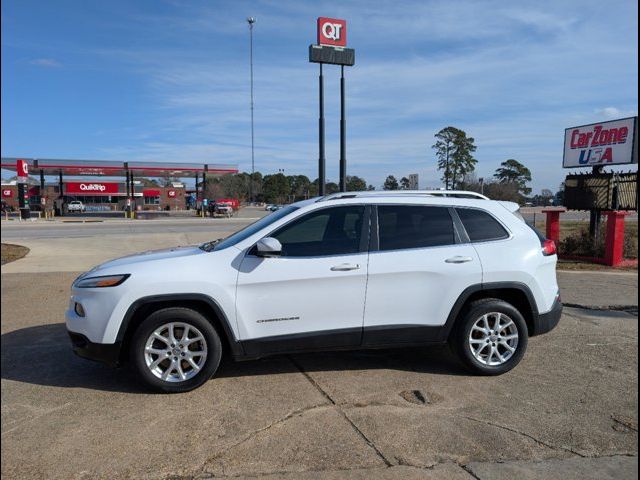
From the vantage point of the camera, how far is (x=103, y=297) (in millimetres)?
4242

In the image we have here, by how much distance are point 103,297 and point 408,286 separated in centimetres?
265

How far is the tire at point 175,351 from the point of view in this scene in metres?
4.26

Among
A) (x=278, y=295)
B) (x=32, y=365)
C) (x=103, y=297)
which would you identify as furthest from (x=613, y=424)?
(x=32, y=365)

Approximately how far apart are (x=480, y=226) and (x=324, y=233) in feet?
5.15

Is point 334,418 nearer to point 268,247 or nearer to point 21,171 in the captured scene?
point 268,247

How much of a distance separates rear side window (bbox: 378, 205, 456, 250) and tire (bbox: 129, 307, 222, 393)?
1.77m

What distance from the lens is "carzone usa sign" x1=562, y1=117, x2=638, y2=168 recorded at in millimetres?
12930

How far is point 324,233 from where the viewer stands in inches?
185

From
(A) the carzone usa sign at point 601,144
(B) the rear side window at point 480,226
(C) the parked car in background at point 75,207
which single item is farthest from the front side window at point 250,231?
(C) the parked car in background at point 75,207

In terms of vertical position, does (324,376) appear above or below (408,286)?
below

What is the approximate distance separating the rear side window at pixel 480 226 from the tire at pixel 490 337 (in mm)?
613

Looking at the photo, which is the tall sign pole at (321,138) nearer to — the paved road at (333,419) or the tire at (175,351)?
the paved road at (333,419)

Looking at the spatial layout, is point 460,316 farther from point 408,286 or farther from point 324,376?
point 324,376

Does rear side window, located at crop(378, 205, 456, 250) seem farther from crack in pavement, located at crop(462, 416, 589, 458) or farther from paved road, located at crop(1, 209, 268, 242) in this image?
paved road, located at crop(1, 209, 268, 242)
